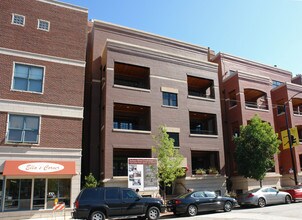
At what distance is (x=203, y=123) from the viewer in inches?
1252

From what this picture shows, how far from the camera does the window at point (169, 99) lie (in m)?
26.8

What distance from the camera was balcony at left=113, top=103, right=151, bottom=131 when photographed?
26.5 metres

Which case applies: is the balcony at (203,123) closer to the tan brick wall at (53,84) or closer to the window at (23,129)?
the tan brick wall at (53,84)

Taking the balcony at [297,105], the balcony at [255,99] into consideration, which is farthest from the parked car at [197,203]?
the balcony at [297,105]

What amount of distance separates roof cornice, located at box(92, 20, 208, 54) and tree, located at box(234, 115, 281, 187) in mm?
11971

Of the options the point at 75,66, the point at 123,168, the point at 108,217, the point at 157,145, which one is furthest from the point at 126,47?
the point at 108,217

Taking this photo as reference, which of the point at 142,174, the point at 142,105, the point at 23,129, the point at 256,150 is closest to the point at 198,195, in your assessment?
the point at 142,174

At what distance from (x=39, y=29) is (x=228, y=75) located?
22008 mm

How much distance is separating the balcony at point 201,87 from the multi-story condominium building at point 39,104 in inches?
504

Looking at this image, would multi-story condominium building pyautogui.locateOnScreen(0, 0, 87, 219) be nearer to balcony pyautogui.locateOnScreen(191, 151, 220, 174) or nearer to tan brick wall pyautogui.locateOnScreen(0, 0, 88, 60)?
tan brick wall pyautogui.locateOnScreen(0, 0, 88, 60)

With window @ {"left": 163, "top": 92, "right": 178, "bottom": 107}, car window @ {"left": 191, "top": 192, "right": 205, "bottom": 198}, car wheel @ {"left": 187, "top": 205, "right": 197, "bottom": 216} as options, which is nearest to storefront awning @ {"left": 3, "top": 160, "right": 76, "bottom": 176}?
car wheel @ {"left": 187, "top": 205, "right": 197, "bottom": 216}

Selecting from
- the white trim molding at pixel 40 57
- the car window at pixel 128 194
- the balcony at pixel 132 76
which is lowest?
the car window at pixel 128 194

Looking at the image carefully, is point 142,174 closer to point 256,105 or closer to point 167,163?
point 167,163

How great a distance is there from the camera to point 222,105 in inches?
1284
